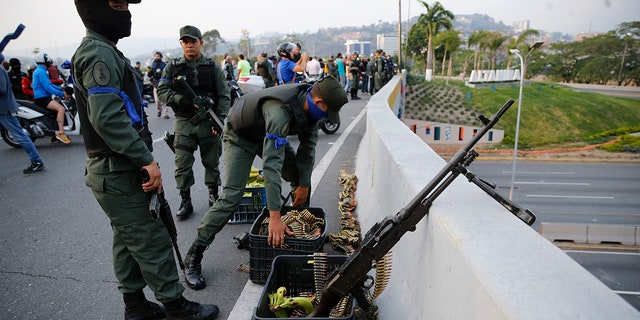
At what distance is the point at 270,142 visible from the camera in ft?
9.85

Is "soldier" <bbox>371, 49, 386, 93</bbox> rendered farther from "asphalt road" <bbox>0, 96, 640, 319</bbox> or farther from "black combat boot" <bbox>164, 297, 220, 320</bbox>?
"black combat boot" <bbox>164, 297, 220, 320</bbox>

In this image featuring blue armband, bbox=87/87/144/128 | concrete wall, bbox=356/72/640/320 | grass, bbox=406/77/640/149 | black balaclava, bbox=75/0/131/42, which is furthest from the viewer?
grass, bbox=406/77/640/149

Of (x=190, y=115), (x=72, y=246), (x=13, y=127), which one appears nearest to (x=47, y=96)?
(x=13, y=127)

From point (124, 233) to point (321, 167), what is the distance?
175 inches

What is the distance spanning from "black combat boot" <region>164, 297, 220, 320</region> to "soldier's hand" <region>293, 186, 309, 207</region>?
1.33 m

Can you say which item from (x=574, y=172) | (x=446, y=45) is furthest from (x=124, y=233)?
(x=446, y=45)

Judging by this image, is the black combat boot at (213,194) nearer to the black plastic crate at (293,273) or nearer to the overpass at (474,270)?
the overpass at (474,270)

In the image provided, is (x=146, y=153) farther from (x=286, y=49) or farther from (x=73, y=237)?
A: (x=286, y=49)

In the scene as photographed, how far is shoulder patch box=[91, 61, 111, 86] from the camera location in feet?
7.84

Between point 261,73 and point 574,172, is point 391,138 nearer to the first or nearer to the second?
point 261,73

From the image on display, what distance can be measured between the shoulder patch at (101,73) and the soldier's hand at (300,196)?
77.5 inches

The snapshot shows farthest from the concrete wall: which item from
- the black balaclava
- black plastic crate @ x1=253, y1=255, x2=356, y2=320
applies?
the black balaclava

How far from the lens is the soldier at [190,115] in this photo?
474 centimetres

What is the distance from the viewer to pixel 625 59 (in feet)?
285
